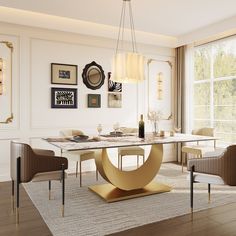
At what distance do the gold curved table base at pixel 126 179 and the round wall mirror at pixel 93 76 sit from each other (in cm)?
210

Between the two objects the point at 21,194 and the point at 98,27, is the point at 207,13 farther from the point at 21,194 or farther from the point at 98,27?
the point at 21,194

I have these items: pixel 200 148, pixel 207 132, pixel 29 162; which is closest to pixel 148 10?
pixel 207 132

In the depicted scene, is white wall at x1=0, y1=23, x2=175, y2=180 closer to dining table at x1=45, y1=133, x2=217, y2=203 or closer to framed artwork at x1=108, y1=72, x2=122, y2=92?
framed artwork at x1=108, y1=72, x2=122, y2=92

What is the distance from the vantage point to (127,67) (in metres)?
3.48

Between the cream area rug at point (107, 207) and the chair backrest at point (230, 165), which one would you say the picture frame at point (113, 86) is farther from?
the chair backrest at point (230, 165)

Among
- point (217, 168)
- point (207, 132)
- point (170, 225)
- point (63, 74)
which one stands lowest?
point (170, 225)

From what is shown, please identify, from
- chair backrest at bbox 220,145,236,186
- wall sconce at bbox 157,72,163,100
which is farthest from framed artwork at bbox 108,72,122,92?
chair backrest at bbox 220,145,236,186

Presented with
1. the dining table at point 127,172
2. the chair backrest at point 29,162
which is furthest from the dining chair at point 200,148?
the chair backrest at point 29,162

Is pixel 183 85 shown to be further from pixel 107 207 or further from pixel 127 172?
pixel 107 207

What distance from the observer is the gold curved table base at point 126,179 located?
354 centimetres

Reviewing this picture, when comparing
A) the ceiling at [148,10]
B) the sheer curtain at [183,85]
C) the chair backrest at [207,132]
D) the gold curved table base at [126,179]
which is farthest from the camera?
the sheer curtain at [183,85]

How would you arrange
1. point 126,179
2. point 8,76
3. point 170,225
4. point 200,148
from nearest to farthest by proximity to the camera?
point 170,225 → point 126,179 → point 8,76 → point 200,148

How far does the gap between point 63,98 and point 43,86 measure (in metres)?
0.45

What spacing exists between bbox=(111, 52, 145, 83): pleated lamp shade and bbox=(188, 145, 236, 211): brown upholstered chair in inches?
54.1
